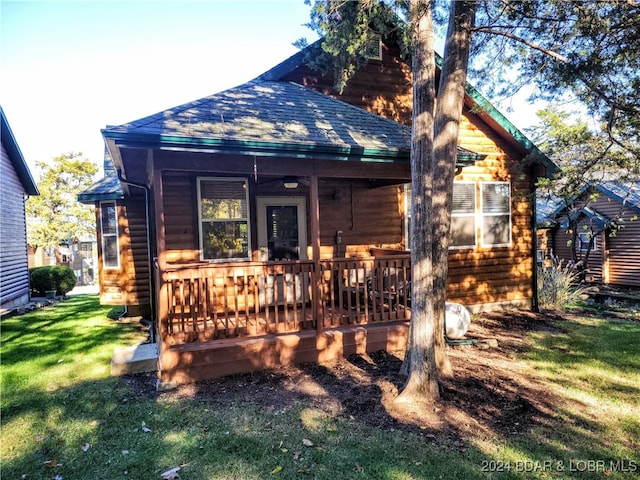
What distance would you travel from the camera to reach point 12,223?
12852 millimetres

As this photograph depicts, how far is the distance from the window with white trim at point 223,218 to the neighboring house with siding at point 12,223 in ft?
25.7

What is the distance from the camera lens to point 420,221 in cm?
457

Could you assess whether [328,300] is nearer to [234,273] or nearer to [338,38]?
[234,273]

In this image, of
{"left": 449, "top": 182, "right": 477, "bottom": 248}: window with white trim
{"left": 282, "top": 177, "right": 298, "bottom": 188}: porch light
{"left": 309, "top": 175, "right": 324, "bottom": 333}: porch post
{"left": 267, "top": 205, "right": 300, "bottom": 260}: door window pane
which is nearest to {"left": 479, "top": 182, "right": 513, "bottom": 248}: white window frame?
{"left": 449, "top": 182, "right": 477, "bottom": 248}: window with white trim

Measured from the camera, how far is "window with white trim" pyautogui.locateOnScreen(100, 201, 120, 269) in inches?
390

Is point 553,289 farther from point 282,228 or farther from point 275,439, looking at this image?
point 275,439

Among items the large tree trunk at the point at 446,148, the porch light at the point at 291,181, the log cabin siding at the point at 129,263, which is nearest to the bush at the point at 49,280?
the log cabin siding at the point at 129,263

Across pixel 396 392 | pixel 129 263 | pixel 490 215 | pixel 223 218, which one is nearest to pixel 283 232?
pixel 223 218

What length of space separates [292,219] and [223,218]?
1.39 m

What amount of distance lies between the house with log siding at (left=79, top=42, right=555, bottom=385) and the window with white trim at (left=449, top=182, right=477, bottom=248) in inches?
1.4

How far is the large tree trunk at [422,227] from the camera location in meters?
4.39

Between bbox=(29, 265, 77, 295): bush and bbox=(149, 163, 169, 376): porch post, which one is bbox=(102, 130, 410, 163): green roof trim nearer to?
bbox=(149, 163, 169, 376): porch post

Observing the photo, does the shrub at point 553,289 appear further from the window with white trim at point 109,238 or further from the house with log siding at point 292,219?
the window with white trim at point 109,238

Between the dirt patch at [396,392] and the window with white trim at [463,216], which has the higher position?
the window with white trim at [463,216]
